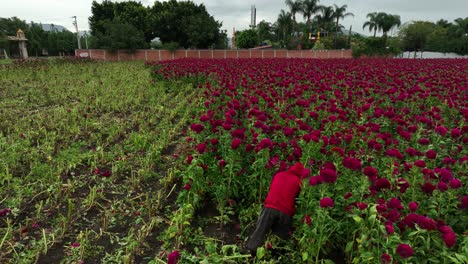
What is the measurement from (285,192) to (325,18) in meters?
73.7

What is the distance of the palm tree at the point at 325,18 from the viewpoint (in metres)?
68.8

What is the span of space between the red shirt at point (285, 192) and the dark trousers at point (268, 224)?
5cm

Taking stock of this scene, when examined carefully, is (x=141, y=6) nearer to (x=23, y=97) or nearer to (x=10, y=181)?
(x=23, y=97)

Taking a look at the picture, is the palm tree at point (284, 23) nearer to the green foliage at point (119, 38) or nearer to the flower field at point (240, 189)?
the green foliage at point (119, 38)

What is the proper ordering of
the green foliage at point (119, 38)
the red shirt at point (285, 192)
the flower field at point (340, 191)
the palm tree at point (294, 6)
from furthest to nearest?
the palm tree at point (294, 6) < the green foliage at point (119, 38) < the red shirt at point (285, 192) < the flower field at point (340, 191)

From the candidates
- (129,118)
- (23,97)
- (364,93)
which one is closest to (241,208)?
(364,93)

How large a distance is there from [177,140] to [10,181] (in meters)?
2.62

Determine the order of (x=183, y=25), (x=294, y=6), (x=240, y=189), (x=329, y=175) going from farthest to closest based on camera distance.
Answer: (x=294, y=6), (x=183, y=25), (x=240, y=189), (x=329, y=175)

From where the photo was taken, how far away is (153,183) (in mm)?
4191

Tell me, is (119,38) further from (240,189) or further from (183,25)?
(240,189)

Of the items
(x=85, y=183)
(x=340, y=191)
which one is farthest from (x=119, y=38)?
(x=340, y=191)

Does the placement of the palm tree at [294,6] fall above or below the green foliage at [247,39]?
above

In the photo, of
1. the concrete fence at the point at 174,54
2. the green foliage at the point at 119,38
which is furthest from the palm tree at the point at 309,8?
the green foliage at the point at 119,38

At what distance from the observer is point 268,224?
8.56 ft
